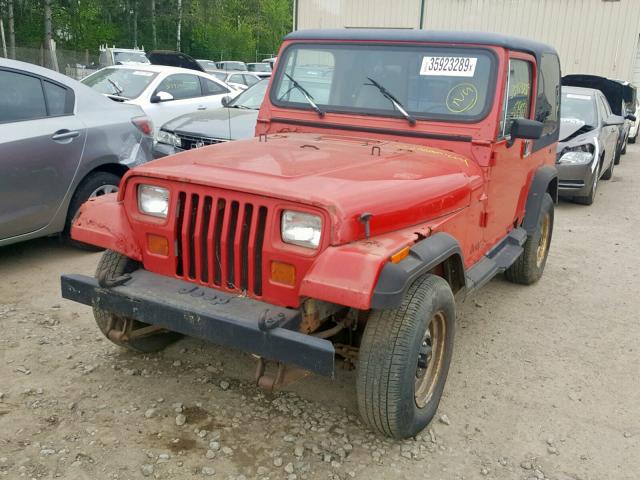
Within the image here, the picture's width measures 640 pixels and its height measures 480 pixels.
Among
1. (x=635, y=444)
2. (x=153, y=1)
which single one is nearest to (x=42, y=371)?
(x=635, y=444)

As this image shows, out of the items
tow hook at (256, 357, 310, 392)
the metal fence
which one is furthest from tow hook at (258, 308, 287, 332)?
the metal fence

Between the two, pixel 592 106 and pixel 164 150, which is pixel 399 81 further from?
pixel 592 106

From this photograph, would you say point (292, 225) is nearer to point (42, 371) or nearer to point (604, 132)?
point (42, 371)

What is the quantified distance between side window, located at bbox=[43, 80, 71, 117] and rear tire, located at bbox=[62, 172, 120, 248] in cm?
58

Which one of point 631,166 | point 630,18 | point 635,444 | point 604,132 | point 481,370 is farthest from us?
point 630,18

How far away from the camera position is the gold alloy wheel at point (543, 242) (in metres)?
5.49

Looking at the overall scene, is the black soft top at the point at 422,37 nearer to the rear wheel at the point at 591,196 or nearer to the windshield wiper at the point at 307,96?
the windshield wiper at the point at 307,96

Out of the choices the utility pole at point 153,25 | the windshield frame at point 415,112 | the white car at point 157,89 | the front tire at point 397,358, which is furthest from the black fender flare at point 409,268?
the utility pole at point 153,25

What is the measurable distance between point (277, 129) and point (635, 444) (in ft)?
9.36

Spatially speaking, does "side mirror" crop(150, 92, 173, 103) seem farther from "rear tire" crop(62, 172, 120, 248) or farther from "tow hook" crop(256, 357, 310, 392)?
"tow hook" crop(256, 357, 310, 392)

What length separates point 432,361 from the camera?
10.9 feet

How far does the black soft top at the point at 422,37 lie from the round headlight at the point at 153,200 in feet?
5.89

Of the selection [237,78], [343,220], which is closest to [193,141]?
[343,220]

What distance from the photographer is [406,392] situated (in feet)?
9.39
